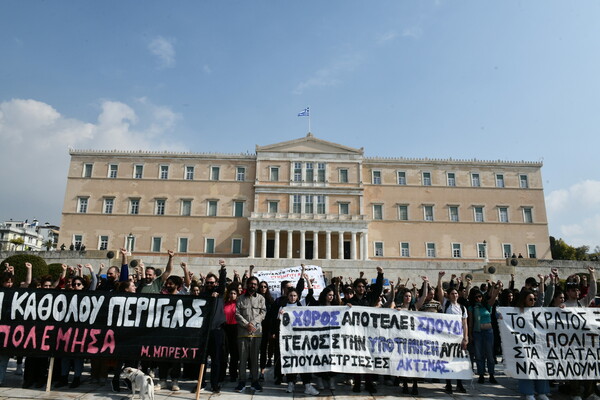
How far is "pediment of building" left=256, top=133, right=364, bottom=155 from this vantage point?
42.5 metres

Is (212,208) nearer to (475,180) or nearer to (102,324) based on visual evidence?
(475,180)

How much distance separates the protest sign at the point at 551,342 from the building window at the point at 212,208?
119 ft

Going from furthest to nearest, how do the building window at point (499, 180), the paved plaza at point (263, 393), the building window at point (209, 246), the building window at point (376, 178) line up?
the building window at point (499, 180) < the building window at point (376, 178) < the building window at point (209, 246) < the paved plaza at point (263, 393)

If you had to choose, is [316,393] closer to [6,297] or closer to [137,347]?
[137,347]

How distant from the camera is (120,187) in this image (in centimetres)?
4172

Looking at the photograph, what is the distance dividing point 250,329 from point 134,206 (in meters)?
38.0

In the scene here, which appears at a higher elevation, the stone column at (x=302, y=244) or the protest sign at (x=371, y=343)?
→ the stone column at (x=302, y=244)

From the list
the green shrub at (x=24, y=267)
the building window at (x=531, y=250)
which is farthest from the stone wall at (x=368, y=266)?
the building window at (x=531, y=250)

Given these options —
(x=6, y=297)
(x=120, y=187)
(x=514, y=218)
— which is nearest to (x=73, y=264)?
(x=120, y=187)

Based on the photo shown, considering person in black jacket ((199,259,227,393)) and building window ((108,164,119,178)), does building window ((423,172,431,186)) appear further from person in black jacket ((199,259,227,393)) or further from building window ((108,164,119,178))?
person in black jacket ((199,259,227,393))

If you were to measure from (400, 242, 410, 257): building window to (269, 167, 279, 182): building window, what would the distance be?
1445 centimetres

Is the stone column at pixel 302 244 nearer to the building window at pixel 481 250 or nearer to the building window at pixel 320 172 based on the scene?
the building window at pixel 320 172

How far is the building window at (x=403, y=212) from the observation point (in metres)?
42.0

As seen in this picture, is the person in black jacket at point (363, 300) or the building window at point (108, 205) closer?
the person in black jacket at point (363, 300)
